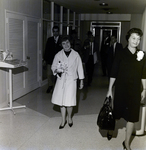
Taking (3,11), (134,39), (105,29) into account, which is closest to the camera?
(134,39)

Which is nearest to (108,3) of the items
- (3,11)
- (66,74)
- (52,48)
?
(52,48)

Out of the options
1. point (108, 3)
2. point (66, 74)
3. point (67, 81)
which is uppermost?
point (108, 3)

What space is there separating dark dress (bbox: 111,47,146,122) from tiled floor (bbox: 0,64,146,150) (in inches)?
25.8

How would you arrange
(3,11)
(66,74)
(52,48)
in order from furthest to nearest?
(52,48), (3,11), (66,74)

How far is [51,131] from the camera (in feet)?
12.8

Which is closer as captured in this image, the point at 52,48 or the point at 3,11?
the point at 3,11

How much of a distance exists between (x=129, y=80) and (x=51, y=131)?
5.26 feet

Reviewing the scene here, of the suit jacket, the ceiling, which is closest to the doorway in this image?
the ceiling

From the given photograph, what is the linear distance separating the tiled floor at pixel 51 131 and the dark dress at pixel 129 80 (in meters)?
0.65

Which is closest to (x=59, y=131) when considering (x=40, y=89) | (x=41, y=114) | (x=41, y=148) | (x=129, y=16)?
(x=41, y=148)

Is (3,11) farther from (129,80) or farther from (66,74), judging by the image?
(129,80)

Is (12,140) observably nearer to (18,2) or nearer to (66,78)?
(66,78)

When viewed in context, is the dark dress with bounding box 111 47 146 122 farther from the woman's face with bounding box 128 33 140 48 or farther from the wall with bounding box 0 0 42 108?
the wall with bounding box 0 0 42 108

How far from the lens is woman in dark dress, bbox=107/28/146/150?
3.00 meters
